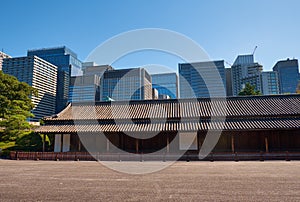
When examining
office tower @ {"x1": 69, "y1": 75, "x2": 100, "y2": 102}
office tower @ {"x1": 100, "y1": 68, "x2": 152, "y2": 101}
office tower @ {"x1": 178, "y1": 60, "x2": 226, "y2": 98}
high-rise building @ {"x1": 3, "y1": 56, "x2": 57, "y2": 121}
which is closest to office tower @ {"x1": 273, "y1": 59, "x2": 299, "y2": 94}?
office tower @ {"x1": 178, "y1": 60, "x2": 226, "y2": 98}

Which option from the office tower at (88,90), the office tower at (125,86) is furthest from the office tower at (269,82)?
the office tower at (88,90)

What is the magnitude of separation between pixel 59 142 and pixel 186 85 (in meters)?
78.7

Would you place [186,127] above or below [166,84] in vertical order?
below

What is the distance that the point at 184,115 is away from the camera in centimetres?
2389

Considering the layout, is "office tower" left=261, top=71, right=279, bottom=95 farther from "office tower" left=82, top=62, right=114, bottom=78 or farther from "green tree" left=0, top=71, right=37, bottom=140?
"green tree" left=0, top=71, right=37, bottom=140

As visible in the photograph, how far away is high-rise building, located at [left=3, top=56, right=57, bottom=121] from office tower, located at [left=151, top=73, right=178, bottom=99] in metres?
46.5

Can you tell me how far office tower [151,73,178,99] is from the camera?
99.4 meters

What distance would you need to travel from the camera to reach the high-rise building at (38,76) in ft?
323

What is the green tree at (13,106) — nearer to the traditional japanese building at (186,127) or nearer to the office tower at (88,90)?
the traditional japanese building at (186,127)

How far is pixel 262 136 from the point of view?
2183 centimetres

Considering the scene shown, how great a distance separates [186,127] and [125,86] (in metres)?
48.7

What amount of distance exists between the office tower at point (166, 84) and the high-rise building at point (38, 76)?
1830 inches

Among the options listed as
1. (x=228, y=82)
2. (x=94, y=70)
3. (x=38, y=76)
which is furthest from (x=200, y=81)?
(x=38, y=76)

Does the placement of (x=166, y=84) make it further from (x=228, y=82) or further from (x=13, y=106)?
(x=13, y=106)
